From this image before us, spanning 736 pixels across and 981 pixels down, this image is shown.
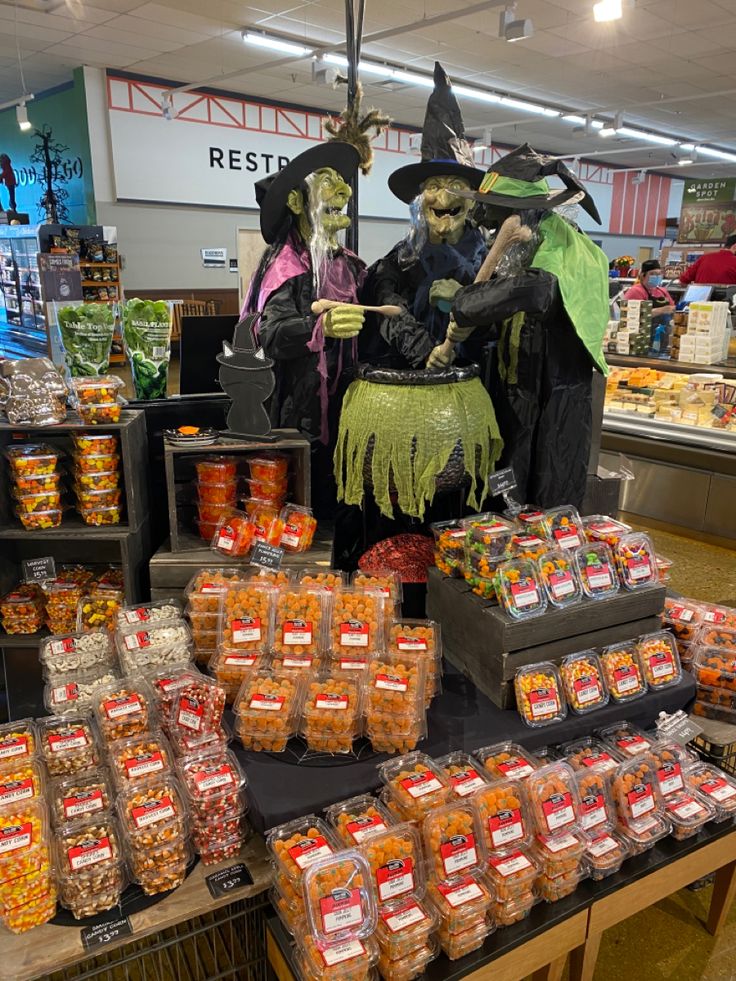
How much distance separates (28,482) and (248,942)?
1511 millimetres

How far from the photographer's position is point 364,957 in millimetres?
1377


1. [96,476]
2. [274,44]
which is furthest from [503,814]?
[274,44]

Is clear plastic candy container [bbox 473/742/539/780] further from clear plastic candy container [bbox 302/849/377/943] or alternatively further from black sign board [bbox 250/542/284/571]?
black sign board [bbox 250/542/284/571]

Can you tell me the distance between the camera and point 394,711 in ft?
6.17

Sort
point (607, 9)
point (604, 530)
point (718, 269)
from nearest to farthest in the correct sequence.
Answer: point (604, 530)
point (607, 9)
point (718, 269)

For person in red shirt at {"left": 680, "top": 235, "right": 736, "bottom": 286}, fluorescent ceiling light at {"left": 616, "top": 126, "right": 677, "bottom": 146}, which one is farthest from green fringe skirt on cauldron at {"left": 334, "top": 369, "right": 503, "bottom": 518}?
fluorescent ceiling light at {"left": 616, "top": 126, "right": 677, "bottom": 146}

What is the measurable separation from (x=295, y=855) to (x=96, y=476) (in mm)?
1414

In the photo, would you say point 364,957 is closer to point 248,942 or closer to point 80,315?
point 248,942

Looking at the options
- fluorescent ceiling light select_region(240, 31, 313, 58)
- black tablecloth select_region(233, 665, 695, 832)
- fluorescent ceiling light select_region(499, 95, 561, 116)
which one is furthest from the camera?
fluorescent ceiling light select_region(499, 95, 561, 116)

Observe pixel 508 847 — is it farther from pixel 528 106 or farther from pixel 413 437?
pixel 528 106

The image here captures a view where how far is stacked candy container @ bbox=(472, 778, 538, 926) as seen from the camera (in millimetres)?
1545

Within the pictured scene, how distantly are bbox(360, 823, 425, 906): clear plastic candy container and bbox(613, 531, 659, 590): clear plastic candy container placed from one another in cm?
103

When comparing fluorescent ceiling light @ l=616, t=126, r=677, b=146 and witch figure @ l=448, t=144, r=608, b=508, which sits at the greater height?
fluorescent ceiling light @ l=616, t=126, r=677, b=146

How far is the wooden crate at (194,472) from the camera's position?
2.39 m
